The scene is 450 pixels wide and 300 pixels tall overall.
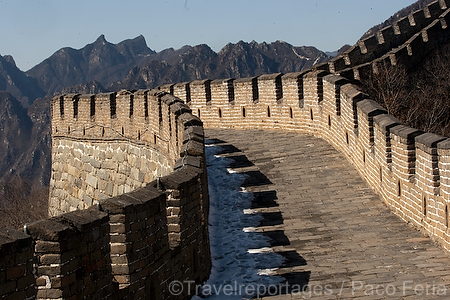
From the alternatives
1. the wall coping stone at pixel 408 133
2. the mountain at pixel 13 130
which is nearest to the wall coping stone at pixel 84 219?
the wall coping stone at pixel 408 133

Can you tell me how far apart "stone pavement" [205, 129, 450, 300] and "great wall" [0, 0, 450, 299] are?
1.02 ft

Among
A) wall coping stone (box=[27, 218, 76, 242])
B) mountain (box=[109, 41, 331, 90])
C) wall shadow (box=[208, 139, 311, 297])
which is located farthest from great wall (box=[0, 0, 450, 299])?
mountain (box=[109, 41, 331, 90])

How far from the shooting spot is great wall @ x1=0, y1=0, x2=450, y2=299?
494cm

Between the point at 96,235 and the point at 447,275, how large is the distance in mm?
3453

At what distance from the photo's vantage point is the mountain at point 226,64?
13575cm

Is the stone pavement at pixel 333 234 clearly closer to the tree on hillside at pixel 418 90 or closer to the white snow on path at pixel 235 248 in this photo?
the white snow on path at pixel 235 248

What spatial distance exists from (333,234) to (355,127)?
370cm

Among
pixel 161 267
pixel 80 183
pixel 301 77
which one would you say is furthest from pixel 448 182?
pixel 80 183

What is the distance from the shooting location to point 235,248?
8.27m

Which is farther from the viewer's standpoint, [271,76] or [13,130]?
[13,130]

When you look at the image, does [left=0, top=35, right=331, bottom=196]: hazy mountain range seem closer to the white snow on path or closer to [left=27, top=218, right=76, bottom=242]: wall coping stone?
the white snow on path

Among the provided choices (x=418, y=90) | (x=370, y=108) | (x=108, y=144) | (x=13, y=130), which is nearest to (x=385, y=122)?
(x=370, y=108)

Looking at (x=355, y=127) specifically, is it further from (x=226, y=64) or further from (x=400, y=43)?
(x=226, y=64)

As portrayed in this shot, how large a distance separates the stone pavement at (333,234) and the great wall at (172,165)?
12.2 inches
